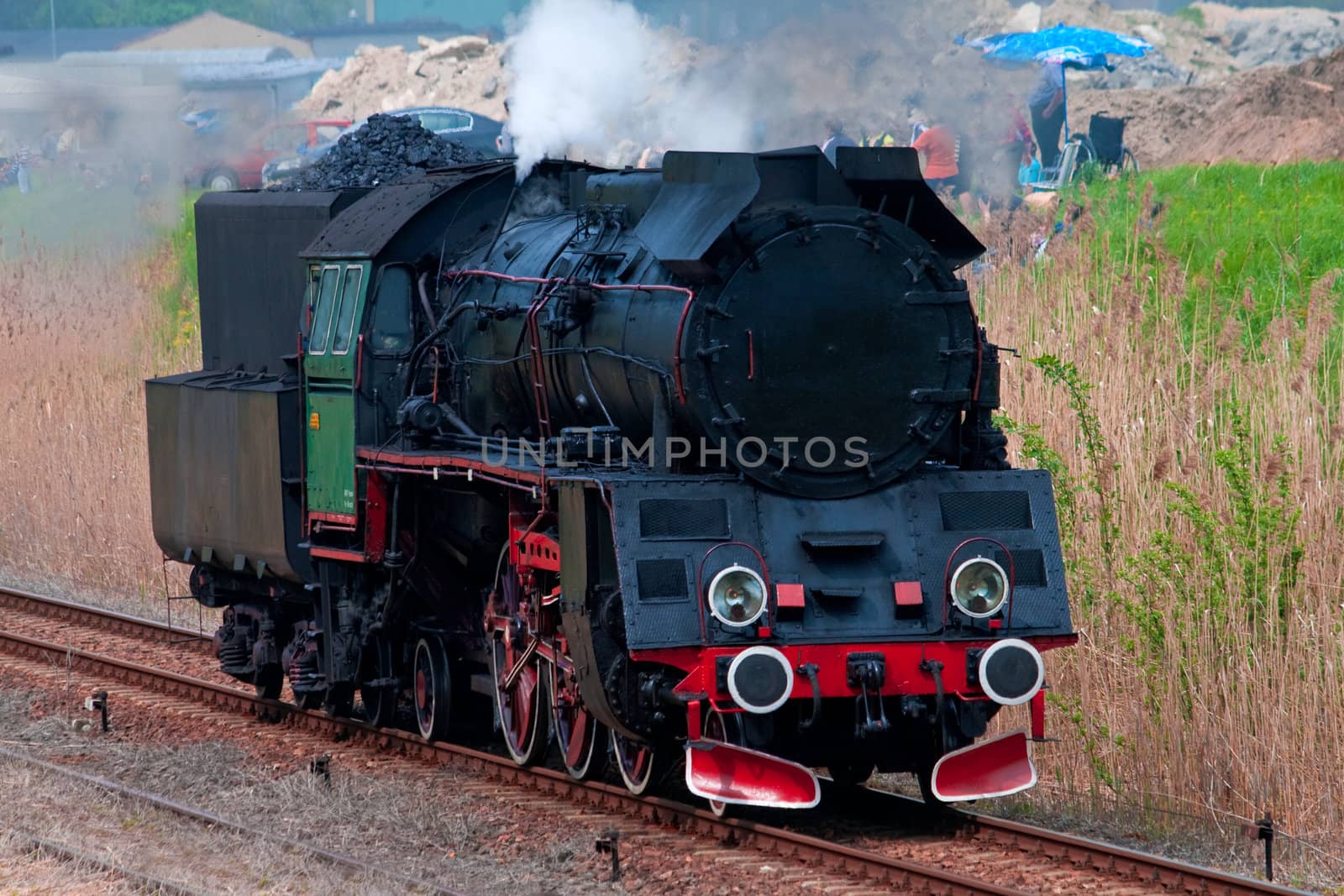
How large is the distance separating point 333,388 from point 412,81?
110 feet

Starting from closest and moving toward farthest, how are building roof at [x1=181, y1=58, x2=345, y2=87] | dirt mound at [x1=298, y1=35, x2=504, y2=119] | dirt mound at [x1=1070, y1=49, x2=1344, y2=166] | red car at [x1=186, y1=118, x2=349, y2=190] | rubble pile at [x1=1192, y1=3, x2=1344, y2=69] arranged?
dirt mound at [x1=1070, y1=49, x2=1344, y2=166] < red car at [x1=186, y1=118, x2=349, y2=190] < building roof at [x1=181, y1=58, x2=345, y2=87] < rubble pile at [x1=1192, y1=3, x2=1344, y2=69] < dirt mound at [x1=298, y1=35, x2=504, y2=119]

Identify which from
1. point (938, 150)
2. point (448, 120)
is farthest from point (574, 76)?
point (448, 120)

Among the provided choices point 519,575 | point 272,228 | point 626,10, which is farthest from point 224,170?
point 519,575

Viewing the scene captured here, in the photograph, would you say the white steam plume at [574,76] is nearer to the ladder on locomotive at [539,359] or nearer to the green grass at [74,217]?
the ladder on locomotive at [539,359]

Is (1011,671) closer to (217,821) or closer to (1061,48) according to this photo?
(217,821)

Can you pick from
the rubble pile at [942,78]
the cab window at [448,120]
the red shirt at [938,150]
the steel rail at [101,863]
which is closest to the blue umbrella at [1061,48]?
the rubble pile at [942,78]

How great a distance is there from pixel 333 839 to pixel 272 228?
4761 millimetres

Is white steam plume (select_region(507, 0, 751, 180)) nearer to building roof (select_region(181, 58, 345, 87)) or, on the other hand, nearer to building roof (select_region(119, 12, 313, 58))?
building roof (select_region(181, 58, 345, 87))

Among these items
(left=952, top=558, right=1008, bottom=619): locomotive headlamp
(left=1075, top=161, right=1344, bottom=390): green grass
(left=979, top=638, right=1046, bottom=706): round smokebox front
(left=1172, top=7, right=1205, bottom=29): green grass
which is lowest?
(left=979, top=638, right=1046, bottom=706): round smokebox front

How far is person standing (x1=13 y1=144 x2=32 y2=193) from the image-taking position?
22.9 metres

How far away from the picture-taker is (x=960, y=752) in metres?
7.49

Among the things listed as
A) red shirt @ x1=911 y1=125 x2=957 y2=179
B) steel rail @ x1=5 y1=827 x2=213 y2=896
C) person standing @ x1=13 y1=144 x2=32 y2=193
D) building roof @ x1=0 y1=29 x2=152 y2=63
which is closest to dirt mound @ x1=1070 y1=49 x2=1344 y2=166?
red shirt @ x1=911 y1=125 x2=957 y2=179

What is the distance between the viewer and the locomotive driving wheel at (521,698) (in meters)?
8.95

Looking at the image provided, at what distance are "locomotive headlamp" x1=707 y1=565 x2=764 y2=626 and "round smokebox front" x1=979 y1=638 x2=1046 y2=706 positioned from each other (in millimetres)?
989
